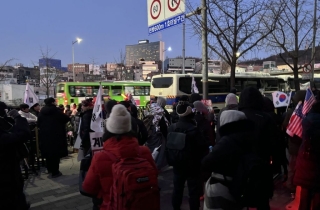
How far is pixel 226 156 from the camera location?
2.64 meters

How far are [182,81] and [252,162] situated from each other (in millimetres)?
17895

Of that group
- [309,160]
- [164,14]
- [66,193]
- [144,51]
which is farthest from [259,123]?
[144,51]

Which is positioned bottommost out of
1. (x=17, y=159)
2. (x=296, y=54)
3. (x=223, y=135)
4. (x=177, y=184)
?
(x=177, y=184)

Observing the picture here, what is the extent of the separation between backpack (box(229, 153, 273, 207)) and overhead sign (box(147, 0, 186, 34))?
7.01 meters

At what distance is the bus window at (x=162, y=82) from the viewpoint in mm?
20672

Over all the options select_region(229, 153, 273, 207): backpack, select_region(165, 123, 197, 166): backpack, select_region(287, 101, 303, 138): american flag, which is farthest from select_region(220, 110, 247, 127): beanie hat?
select_region(287, 101, 303, 138): american flag

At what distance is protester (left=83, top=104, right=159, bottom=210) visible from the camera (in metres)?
2.42

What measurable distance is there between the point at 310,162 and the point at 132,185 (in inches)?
90.7

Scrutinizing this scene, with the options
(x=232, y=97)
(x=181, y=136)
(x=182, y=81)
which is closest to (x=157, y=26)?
(x=232, y=97)

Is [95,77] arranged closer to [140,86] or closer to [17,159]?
[140,86]

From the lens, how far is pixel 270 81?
24.0 m

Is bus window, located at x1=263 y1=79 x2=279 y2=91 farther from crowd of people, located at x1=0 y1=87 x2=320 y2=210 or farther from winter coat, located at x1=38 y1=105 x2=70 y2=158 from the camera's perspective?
winter coat, located at x1=38 y1=105 x2=70 y2=158

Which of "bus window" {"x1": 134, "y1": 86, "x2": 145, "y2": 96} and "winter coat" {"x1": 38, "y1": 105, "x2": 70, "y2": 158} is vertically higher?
"bus window" {"x1": 134, "y1": 86, "x2": 145, "y2": 96}

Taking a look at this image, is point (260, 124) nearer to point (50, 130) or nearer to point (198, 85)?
point (50, 130)
